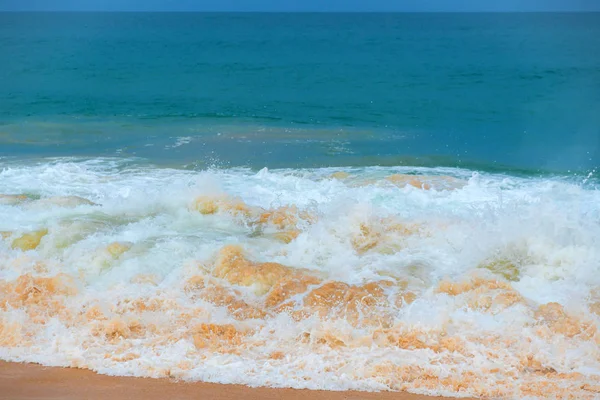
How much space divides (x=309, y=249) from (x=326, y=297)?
3.91 ft

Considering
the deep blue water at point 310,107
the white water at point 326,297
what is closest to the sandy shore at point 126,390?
the white water at point 326,297

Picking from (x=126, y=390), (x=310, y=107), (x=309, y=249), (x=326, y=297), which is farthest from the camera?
(x=310, y=107)

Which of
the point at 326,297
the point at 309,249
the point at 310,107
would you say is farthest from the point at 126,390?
the point at 310,107

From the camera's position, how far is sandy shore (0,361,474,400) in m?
4.89

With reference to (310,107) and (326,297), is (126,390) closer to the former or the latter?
(326,297)

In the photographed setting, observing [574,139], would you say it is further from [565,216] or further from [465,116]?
[565,216]

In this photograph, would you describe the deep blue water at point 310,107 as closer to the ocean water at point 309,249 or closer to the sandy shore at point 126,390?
the ocean water at point 309,249

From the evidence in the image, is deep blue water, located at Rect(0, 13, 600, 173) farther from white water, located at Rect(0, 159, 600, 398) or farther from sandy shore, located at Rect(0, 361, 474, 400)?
sandy shore, located at Rect(0, 361, 474, 400)

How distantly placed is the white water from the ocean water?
0.02 metres

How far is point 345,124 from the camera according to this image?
55.3 ft

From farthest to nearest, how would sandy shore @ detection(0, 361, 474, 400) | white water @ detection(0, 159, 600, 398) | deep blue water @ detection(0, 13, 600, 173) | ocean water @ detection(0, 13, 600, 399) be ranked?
1. deep blue water @ detection(0, 13, 600, 173)
2. ocean water @ detection(0, 13, 600, 399)
3. white water @ detection(0, 159, 600, 398)
4. sandy shore @ detection(0, 361, 474, 400)

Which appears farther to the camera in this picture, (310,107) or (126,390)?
(310,107)

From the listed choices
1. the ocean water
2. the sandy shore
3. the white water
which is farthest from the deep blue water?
the sandy shore

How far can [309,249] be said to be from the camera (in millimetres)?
7582
